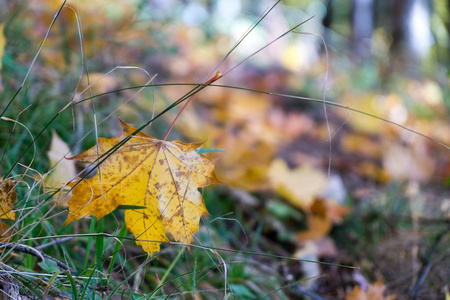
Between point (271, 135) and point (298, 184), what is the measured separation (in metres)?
1.02

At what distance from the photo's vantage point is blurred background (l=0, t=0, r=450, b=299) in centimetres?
109

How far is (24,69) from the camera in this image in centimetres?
136

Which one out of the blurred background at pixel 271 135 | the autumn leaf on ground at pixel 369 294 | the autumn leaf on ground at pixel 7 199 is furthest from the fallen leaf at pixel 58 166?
the autumn leaf on ground at pixel 369 294

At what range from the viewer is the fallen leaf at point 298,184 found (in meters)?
1.51

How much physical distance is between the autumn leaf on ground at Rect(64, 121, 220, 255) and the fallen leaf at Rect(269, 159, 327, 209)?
826 millimetres

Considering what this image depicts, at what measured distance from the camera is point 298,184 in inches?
60.6

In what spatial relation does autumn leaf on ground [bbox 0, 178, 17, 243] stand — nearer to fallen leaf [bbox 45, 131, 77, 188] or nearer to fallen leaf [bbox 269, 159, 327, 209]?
fallen leaf [bbox 45, 131, 77, 188]

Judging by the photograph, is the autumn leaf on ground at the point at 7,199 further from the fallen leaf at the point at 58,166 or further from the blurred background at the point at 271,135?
the fallen leaf at the point at 58,166

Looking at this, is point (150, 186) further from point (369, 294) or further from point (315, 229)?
point (315, 229)

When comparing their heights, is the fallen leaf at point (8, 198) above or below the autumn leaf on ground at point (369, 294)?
above

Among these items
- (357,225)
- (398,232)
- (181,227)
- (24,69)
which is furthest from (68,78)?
(398,232)

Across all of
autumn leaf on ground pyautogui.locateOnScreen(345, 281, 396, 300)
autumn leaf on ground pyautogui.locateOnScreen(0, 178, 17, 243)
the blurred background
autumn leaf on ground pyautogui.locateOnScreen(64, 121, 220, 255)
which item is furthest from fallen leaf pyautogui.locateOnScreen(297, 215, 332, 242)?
autumn leaf on ground pyautogui.locateOnScreen(0, 178, 17, 243)

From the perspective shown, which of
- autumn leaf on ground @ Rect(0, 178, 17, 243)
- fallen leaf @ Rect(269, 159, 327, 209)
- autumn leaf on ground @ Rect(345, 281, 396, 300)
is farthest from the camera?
fallen leaf @ Rect(269, 159, 327, 209)

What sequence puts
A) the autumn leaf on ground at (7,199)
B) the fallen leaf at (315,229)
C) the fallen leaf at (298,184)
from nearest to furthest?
the autumn leaf on ground at (7,199) < the fallen leaf at (315,229) < the fallen leaf at (298,184)
